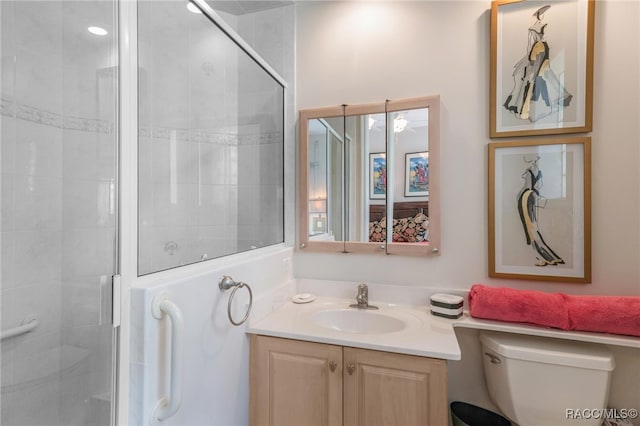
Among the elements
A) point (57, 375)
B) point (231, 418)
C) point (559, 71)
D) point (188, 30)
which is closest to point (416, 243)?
point (559, 71)

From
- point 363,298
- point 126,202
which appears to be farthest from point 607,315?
point 126,202

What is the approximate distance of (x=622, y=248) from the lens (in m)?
1.38

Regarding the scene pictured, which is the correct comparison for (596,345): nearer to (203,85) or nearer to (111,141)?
(111,141)

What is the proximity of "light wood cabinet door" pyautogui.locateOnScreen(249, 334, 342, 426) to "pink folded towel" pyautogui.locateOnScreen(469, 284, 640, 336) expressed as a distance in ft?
2.40

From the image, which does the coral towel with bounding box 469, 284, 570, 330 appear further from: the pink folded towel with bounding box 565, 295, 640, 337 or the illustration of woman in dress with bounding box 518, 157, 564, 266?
the illustration of woman in dress with bounding box 518, 157, 564, 266

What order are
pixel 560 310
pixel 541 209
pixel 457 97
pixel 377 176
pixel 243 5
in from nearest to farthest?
pixel 560 310, pixel 541 209, pixel 457 97, pixel 377 176, pixel 243 5

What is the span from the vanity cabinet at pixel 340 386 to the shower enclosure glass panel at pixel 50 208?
63 cm

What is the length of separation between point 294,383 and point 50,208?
1.21 meters

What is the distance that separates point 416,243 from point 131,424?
1.39 metres

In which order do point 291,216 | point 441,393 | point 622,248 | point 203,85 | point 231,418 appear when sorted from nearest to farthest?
point 441,393 → point 231,418 → point 622,248 → point 203,85 → point 291,216

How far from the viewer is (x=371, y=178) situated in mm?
1717

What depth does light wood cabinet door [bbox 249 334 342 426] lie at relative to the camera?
1.25m

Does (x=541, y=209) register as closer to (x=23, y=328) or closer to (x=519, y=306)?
(x=519, y=306)

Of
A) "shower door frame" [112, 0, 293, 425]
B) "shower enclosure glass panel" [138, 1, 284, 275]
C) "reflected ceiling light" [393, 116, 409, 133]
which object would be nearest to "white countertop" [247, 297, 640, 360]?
"shower enclosure glass panel" [138, 1, 284, 275]
